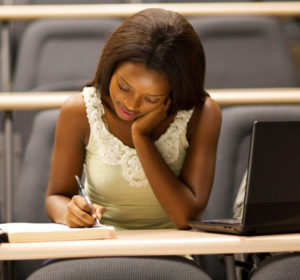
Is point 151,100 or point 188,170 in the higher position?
point 151,100

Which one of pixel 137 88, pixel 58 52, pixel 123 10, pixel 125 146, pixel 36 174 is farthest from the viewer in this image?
pixel 58 52

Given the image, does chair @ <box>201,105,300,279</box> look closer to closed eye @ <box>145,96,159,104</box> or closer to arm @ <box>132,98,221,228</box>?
arm @ <box>132,98,221,228</box>

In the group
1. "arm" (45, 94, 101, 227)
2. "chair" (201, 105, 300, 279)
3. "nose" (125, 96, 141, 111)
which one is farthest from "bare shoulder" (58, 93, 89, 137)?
"chair" (201, 105, 300, 279)

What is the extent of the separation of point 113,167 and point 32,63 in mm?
526

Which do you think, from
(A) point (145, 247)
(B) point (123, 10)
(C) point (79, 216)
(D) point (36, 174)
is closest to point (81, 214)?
(C) point (79, 216)

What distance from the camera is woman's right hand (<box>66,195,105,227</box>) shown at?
64cm

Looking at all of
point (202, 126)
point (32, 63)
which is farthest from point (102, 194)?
point (32, 63)

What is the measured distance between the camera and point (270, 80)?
1.26 meters

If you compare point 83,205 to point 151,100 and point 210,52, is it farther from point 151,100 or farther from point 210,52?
point 210,52

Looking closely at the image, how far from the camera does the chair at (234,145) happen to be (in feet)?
3.14

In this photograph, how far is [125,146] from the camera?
83 centimetres

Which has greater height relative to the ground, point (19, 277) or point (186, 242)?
point (186, 242)

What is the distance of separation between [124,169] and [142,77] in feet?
0.49

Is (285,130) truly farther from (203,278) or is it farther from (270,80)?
(270,80)
